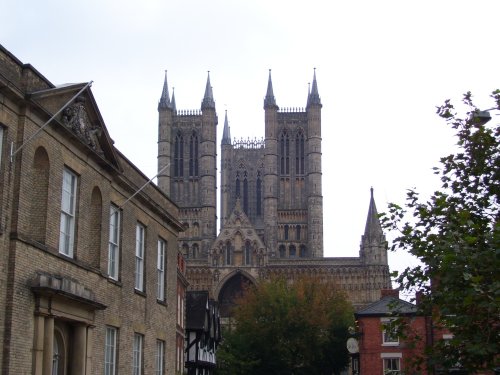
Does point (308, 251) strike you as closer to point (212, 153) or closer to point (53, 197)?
point (212, 153)

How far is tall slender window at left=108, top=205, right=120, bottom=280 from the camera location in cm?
2439

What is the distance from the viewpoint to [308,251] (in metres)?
117

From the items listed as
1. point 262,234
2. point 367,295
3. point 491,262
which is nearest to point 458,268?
point 491,262

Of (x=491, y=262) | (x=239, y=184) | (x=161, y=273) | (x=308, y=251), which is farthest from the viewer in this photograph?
(x=239, y=184)

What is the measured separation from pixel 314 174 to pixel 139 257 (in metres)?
93.8

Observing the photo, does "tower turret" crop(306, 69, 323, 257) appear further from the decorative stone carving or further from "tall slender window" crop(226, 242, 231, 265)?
the decorative stone carving

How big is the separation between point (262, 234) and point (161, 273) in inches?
3518

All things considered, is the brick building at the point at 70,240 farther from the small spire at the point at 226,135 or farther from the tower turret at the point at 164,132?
the small spire at the point at 226,135

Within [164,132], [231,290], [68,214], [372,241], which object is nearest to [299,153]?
[372,241]

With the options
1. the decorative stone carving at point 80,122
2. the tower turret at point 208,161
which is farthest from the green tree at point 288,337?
the tower turret at point 208,161

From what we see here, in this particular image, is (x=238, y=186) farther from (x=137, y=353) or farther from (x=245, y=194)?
(x=137, y=353)

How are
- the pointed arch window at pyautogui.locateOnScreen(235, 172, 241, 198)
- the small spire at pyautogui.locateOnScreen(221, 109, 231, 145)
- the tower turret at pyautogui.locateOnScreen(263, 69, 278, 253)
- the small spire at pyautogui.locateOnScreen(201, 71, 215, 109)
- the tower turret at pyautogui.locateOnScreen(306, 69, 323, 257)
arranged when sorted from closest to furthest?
1. the tower turret at pyautogui.locateOnScreen(306, 69, 323, 257)
2. the tower turret at pyautogui.locateOnScreen(263, 69, 278, 253)
3. the small spire at pyautogui.locateOnScreen(201, 71, 215, 109)
4. the pointed arch window at pyautogui.locateOnScreen(235, 172, 241, 198)
5. the small spire at pyautogui.locateOnScreen(221, 109, 231, 145)

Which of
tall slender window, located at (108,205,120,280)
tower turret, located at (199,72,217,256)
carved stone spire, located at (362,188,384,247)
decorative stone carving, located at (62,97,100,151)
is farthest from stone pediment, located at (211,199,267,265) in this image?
decorative stone carving, located at (62,97,100,151)

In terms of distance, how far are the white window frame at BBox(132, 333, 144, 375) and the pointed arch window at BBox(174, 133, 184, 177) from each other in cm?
9698
